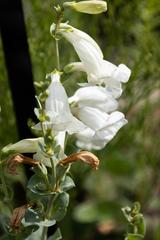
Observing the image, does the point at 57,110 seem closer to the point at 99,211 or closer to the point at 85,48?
the point at 85,48

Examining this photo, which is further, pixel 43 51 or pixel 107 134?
pixel 43 51

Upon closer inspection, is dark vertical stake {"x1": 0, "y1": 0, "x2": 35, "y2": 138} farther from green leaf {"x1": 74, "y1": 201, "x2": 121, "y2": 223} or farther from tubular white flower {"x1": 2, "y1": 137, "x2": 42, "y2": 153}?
green leaf {"x1": 74, "y1": 201, "x2": 121, "y2": 223}

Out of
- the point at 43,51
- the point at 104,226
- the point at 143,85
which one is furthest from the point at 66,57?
the point at 104,226

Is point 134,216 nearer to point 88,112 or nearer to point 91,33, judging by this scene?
point 88,112

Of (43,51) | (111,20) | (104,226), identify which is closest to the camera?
(43,51)

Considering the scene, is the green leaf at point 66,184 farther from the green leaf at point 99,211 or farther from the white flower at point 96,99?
the green leaf at point 99,211

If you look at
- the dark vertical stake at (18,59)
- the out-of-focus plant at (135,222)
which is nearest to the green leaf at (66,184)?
the out-of-focus plant at (135,222)

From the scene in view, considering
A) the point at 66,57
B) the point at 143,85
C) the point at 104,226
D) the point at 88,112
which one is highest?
the point at 88,112

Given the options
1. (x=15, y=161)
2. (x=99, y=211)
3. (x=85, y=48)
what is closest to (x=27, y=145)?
(x=15, y=161)
